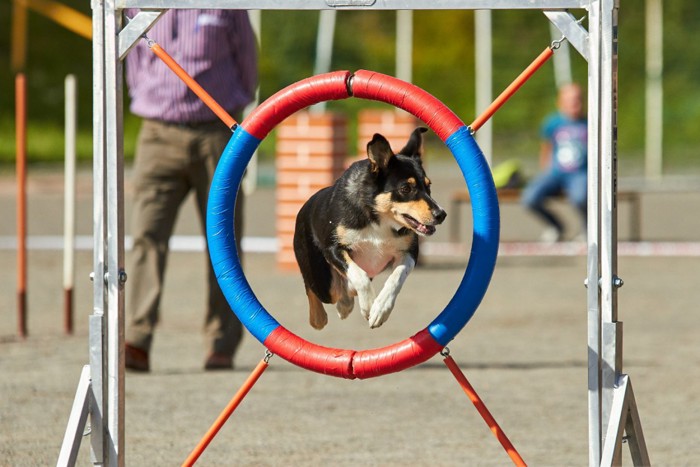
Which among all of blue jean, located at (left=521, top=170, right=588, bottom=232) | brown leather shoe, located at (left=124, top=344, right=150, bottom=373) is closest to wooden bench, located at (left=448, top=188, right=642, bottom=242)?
blue jean, located at (left=521, top=170, right=588, bottom=232)

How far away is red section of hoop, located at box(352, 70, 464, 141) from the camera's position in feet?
16.1

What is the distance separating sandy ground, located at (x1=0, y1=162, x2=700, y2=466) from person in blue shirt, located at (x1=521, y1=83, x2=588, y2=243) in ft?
7.21

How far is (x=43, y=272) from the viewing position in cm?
1287

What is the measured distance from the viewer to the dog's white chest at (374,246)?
16.4 feet

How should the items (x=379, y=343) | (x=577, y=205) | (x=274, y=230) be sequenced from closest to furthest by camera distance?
(x=379, y=343) → (x=577, y=205) → (x=274, y=230)

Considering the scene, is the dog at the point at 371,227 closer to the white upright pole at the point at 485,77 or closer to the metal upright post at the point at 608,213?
the metal upright post at the point at 608,213

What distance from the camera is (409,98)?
4.94m

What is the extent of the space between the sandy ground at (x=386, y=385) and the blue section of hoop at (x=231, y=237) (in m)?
1.09

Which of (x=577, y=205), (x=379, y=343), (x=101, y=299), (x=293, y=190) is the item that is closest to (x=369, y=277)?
(x=101, y=299)

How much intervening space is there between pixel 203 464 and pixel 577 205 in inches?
367

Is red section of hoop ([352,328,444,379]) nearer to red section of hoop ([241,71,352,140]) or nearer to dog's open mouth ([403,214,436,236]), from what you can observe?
dog's open mouth ([403,214,436,236])

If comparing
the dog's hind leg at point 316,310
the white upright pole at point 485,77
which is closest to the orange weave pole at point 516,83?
the dog's hind leg at point 316,310

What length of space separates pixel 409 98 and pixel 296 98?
404mm

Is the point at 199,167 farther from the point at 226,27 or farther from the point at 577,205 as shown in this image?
the point at 577,205
